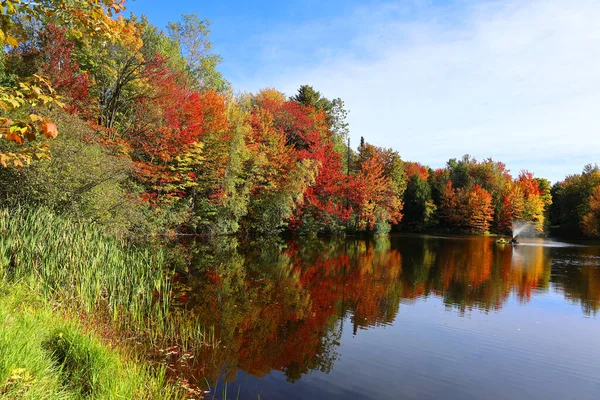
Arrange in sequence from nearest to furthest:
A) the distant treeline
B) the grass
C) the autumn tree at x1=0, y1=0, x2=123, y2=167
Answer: the autumn tree at x1=0, y1=0, x2=123, y2=167, the distant treeline, the grass

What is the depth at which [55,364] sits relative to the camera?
4.05m

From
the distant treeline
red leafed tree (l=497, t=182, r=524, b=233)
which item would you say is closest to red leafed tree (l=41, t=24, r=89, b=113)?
the distant treeline

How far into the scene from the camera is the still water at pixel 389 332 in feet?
19.9

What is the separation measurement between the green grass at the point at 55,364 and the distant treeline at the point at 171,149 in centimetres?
160

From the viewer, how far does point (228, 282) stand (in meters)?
12.4

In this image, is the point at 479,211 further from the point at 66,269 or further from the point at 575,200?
the point at 66,269

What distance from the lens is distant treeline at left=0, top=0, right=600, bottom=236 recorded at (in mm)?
5168

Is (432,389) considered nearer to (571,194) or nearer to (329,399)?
(329,399)

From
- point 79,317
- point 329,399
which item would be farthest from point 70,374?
point 329,399

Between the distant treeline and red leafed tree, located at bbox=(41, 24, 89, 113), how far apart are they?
0.17ft

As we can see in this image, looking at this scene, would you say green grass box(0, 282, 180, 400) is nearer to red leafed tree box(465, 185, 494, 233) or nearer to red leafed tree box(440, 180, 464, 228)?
red leafed tree box(465, 185, 494, 233)

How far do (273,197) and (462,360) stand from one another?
22.4 metres

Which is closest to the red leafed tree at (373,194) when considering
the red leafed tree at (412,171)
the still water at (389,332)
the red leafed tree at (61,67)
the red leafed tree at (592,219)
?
the red leafed tree at (412,171)

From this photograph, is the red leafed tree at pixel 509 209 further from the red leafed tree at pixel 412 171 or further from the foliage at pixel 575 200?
the red leafed tree at pixel 412 171
